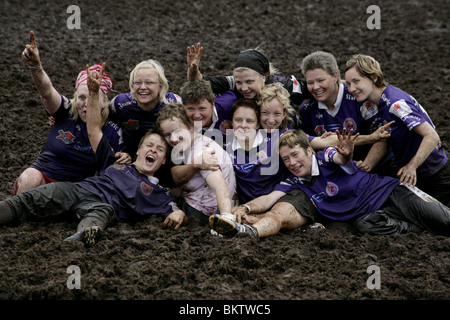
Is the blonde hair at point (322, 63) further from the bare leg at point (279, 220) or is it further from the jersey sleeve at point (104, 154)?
the jersey sleeve at point (104, 154)

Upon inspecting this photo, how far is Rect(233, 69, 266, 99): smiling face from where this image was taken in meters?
5.67

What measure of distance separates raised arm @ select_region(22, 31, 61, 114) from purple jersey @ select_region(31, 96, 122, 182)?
0.10 meters

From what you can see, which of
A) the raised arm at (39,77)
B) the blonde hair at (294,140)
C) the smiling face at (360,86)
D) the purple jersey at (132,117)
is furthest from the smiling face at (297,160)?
the raised arm at (39,77)

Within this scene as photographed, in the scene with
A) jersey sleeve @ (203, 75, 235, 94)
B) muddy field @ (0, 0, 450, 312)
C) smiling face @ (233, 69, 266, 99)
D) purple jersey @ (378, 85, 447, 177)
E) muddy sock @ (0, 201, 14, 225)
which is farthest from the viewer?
jersey sleeve @ (203, 75, 235, 94)

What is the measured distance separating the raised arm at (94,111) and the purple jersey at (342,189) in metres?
1.84

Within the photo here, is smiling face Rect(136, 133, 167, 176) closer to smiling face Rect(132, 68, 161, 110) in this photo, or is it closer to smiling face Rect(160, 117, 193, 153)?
smiling face Rect(160, 117, 193, 153)

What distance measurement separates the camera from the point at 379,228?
498 cm

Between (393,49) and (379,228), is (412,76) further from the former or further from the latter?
(379,228)

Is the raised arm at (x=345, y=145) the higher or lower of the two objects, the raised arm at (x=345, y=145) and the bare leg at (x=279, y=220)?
the higher

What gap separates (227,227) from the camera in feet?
15.1

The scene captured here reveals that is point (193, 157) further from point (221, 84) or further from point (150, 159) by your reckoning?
point (221, 84)

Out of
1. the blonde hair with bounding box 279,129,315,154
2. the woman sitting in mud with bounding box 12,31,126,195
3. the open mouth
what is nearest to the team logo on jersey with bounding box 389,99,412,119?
the blonde hair with bounding box 279,129,315,154

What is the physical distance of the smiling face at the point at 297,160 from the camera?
5.18m

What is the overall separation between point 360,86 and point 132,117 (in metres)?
2.16
